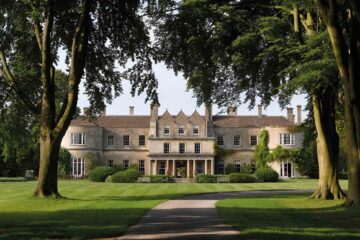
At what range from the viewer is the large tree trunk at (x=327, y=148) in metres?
24.8

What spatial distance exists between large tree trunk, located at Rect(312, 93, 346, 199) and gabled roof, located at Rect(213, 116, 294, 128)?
152 ft

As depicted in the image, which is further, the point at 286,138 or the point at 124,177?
the point at 286,138

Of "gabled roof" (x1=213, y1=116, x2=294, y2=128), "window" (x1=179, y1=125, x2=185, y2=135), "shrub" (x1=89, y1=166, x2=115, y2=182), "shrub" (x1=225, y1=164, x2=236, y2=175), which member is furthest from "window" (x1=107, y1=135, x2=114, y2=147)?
"shrub" (x1=89, y1=166, x2=115, y2=182)

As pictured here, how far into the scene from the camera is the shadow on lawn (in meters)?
11.7

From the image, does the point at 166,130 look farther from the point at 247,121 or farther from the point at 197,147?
the point at 247,121

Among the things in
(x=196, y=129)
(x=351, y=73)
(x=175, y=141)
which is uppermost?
(x=196, y=129)

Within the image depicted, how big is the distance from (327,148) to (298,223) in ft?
37.0

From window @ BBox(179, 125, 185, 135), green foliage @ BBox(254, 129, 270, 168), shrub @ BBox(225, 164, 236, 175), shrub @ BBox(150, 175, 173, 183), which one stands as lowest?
shrub @ BBox(150, 175, 173, 183)

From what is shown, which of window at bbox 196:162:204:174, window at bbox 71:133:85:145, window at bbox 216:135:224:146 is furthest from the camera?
window at bbox 216:135:224:146

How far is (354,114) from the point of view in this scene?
63.7ft

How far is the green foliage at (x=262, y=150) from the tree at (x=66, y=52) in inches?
1660

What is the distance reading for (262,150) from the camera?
6944 cm

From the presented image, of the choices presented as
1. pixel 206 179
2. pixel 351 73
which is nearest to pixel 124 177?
pixel 206 179

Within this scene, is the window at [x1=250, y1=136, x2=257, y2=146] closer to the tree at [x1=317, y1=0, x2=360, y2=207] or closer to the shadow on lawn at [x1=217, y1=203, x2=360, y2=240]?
the shadow on lawn at [x1=217, y1=203, x2=360, y2=240]
